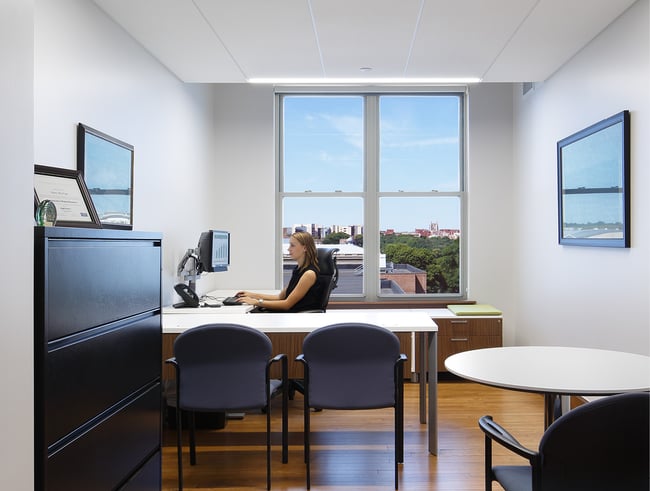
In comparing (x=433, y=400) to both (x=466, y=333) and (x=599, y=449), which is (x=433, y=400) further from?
(x=466, y=333)

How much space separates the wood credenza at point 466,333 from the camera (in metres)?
5.13

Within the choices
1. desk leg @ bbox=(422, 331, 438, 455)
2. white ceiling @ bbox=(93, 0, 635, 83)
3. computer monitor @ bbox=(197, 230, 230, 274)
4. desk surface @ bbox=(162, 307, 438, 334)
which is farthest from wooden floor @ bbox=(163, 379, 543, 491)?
white ceiling @ bbox=(93, 0, 635, 83)

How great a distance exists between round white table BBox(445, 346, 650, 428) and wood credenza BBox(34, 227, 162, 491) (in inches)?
52.4

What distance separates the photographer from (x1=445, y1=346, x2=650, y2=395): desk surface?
1.94 metres

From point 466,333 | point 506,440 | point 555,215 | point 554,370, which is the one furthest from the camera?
point 466,333

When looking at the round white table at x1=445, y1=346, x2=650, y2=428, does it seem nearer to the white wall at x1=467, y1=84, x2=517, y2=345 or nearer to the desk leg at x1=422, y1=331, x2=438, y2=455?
the desk leg at x1=422, y1=331, x2=438, y2=455

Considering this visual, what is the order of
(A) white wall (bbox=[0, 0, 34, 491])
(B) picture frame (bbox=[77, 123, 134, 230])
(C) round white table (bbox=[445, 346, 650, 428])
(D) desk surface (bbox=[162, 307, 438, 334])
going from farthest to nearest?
(D) desk surface (bbox=[162, 307, 438, 334])
(B) picture frame (bbox=[77, 123, 134, 230])
(C) round white table (bbox=[445, 346, 650, 428])
(A) white wall (bbox=[0, 0, 34, 491])

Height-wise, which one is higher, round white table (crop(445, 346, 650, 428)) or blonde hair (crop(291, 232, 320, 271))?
blonde hair (crop(291, 232, 320, 271))

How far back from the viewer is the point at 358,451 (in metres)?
3.36

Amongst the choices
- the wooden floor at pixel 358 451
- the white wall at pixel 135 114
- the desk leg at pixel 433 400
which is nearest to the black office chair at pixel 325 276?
the wooden floor at pixel 358 451

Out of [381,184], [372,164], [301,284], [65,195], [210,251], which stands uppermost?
[372,164]

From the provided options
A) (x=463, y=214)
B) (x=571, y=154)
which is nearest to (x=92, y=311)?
(x=571, y=154)

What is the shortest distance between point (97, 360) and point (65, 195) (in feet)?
→ 2.57

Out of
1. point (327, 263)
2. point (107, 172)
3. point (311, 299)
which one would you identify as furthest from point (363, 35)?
point (311, 299)
